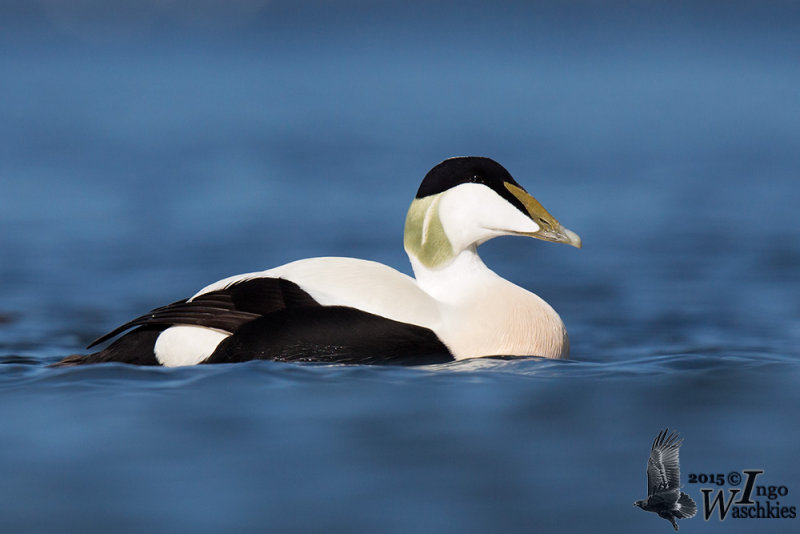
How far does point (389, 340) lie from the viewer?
Result: 17.0 ft

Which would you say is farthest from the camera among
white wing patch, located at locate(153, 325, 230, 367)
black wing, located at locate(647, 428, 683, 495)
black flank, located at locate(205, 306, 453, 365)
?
white wing patch, located at locate(153, 325, 230, 367)

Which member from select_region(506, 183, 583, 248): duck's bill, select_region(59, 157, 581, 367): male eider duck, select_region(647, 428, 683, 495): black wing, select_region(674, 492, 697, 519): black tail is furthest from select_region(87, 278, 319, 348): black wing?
select_region(674, 492, 697, 519): black tail

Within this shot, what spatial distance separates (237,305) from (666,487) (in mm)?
2037

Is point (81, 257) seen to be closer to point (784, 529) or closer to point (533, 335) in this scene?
point (533, 335)

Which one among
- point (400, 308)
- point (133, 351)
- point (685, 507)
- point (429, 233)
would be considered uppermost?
point (429, 233)

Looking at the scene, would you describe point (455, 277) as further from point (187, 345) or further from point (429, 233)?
point (187, 345)

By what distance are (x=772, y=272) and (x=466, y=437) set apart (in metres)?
5.21

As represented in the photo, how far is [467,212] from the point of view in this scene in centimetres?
556

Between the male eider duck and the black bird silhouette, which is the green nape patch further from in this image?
the black bird silhouette

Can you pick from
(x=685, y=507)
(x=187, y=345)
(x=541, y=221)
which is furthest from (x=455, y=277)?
(x=685, y=507)

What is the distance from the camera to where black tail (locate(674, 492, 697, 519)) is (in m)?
3.85

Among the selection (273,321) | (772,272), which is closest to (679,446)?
(273,321)

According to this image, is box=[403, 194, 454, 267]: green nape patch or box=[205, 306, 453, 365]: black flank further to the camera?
box=[403, 194, 454, 267]: green nape patch

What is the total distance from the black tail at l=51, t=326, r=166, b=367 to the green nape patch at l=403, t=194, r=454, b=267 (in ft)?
3.72
